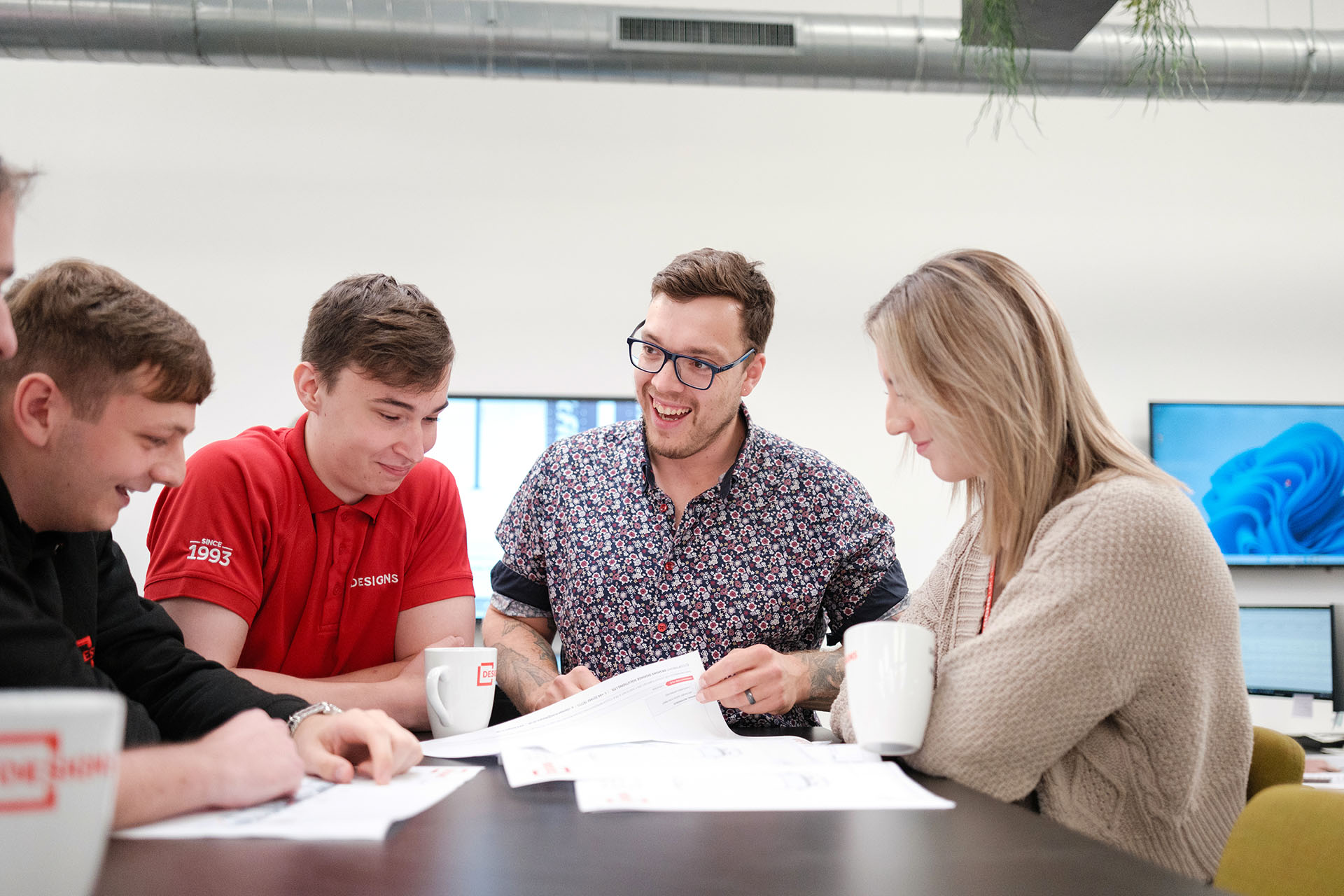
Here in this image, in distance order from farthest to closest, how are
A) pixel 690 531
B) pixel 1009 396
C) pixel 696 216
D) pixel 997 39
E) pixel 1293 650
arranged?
pixel 696 216
pixel 1293 650
pixel 997 39
pixel 690 531
pixel 1009 396

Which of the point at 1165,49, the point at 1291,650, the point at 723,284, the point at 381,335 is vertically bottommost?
the point at 1291,650

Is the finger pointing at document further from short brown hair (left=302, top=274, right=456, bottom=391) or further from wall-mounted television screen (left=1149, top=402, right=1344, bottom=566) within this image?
wall-mounted television screen (left=1149, top=402, right=1344, bottom=566)

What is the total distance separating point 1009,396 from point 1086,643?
32 centimetres

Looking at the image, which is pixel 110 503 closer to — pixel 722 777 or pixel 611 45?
pixel 722 777

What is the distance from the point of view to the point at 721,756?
971 mm

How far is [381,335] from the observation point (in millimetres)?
1476

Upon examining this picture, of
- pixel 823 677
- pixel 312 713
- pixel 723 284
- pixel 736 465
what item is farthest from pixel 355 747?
pixel 723 284

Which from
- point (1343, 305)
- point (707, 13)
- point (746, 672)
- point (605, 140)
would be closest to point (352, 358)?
point (746, 672)

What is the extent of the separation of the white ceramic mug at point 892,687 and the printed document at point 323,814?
1.31 feet

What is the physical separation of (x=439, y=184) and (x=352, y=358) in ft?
8.95

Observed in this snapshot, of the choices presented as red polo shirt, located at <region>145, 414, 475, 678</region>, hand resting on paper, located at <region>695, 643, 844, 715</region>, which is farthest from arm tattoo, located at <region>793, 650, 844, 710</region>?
red polo shirt, located at <region>145, 414, 475, 678</region>

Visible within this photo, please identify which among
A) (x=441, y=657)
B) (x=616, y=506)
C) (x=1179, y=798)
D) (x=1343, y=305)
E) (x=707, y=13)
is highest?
(x=707, y=13)

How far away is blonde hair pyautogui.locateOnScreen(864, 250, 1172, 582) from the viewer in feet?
3.59

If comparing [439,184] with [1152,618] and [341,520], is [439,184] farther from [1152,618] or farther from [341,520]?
[1152,618]
